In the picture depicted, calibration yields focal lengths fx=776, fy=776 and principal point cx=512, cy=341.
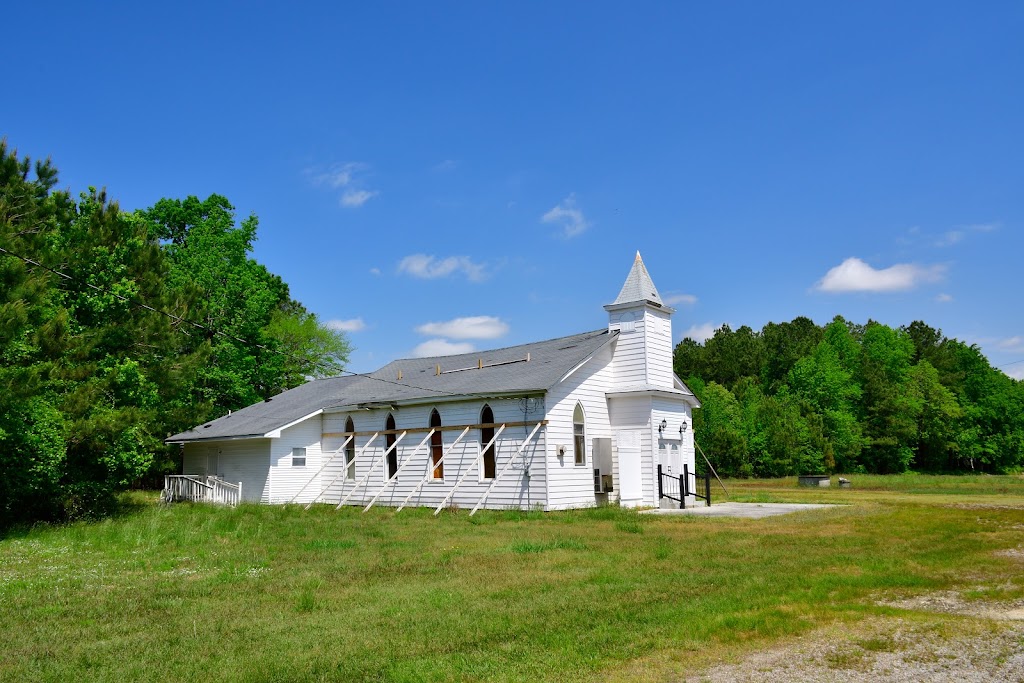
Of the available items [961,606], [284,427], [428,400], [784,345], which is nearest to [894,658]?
[961,606]

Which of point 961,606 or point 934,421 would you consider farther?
point 934,421

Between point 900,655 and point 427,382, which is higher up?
point 427,382

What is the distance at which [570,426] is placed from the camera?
2494cm

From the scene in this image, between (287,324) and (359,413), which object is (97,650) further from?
(287,324)

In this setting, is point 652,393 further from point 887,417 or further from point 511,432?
point 887,417

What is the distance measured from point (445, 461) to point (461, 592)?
16045 mm

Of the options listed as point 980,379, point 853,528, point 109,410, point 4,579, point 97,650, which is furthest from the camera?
point 980,379

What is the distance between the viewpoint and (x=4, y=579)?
1312 cm

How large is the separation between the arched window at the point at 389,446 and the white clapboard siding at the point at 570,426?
7.40 m

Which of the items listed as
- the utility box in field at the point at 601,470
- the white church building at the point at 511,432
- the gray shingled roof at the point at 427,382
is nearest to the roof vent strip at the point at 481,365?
the gray shingled roof at the point at 427,382

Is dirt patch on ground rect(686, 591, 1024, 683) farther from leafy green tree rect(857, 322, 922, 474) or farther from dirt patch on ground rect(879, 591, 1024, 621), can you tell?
leafy green tree rect(857, 322, 922, 474)

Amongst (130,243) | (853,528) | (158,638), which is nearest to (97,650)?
(158,638)

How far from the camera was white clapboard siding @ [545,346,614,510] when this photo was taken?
79.1ft

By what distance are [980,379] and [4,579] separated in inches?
2801
